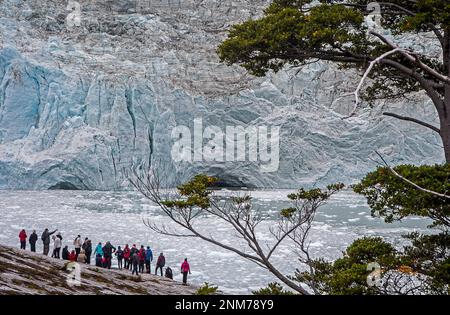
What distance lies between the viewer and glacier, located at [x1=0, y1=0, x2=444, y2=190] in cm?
5025

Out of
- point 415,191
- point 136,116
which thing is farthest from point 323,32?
point 136,116

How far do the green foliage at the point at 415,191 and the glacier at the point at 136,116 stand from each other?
136 feet

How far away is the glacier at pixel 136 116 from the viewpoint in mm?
50250

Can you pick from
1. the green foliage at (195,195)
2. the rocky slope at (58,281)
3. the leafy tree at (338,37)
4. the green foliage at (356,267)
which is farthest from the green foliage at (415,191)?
the rocky slope at (58,281)

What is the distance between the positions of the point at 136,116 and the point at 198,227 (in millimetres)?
26853

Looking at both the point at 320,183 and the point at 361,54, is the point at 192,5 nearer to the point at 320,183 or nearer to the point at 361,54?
the point at 320,183

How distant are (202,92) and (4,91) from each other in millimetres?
22855

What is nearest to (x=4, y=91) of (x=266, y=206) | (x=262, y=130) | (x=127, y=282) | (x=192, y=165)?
(x=192, y=165)

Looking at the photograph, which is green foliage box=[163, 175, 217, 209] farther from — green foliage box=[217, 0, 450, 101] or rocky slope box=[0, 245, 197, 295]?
rocky slope box=[0, 245, 197, 295]

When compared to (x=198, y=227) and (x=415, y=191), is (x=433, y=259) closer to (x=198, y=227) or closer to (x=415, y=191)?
(x=415, y=191)

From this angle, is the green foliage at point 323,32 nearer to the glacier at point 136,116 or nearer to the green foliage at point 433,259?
the green foliage at point 433,259

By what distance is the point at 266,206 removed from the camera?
38.0 metres

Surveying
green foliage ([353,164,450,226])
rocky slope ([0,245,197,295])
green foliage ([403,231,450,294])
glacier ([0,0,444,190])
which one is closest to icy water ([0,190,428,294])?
rocky slope ([0,245,197,295])

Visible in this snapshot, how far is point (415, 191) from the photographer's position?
4965 mm
